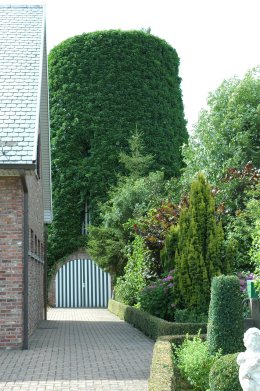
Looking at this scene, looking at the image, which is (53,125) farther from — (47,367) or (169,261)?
(47,367)

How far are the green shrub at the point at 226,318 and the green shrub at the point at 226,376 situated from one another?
8.82 ft

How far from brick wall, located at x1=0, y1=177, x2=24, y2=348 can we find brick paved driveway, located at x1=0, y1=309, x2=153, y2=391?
1.47 feet

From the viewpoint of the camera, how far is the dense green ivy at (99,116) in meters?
35.8

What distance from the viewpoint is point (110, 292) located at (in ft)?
114

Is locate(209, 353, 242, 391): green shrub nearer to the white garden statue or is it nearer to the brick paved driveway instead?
the white garden statue

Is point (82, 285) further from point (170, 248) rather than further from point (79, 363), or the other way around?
point (79, 363)

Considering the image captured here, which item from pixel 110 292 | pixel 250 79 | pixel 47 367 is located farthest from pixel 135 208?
pixel 47 367

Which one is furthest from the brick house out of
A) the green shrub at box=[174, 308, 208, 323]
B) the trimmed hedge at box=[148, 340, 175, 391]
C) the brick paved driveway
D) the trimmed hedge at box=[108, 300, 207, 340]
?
the trimmed hedge at box=[148, 340, 175, 391]

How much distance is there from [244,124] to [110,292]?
42.1ft

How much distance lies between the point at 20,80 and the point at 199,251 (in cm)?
527

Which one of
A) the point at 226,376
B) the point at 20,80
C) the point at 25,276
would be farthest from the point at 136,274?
the point at 226,376

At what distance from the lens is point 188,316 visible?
48.7 ft

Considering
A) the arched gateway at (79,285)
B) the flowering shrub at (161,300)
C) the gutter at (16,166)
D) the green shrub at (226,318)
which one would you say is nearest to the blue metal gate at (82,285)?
the arched gateway at (79,285)

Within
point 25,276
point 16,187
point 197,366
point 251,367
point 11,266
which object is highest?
point 16,187
